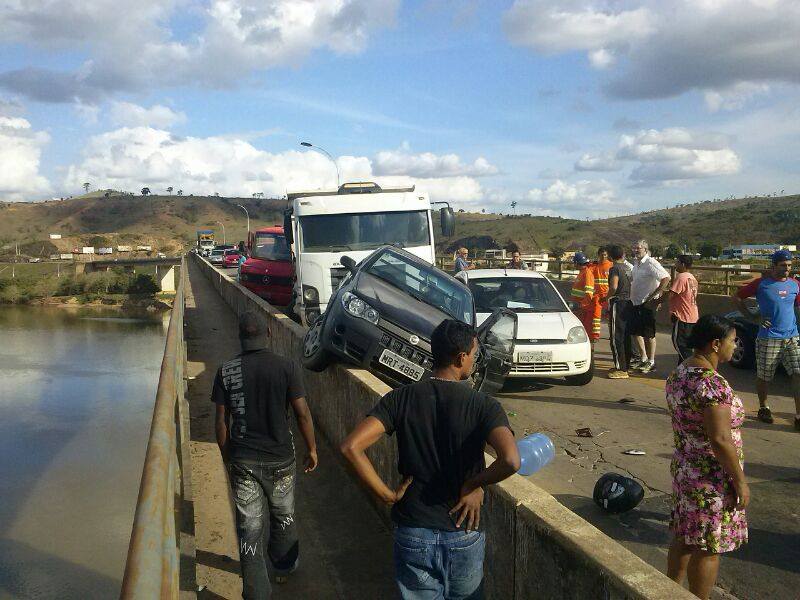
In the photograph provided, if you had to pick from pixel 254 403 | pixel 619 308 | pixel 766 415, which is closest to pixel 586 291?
pixel 619 308

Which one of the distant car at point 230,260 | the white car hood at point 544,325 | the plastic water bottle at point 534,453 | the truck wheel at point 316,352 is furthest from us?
the distant car at point 230,260

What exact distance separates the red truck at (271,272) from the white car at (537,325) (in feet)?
30.0

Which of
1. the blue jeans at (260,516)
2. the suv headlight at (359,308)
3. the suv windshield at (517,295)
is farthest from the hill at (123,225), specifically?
the blue jeans at (260,516)

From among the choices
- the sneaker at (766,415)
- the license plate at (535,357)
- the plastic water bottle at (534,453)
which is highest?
the license plate at (535,357)

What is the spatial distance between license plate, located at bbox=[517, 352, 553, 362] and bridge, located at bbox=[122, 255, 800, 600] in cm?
50

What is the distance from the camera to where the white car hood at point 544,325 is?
9477 millimetres

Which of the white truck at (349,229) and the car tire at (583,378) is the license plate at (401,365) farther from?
the white truck at (349,229)

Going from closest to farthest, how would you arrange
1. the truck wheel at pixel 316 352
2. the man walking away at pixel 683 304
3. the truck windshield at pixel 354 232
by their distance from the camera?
1. the truck wheel at pixel 316 352
2. the man walking away at pixel 683 304
3. the truck windshield at pixel 354 232

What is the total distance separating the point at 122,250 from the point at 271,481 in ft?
501

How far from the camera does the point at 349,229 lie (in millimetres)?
12969

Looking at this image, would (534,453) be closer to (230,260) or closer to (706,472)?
(706,472)

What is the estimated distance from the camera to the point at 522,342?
9.38 metres

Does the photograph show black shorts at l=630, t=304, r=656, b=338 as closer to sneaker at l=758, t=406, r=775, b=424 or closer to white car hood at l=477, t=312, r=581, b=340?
white car hood at l=477, t=312, r=581, b=340

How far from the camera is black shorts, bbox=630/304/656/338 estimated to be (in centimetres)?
1021
